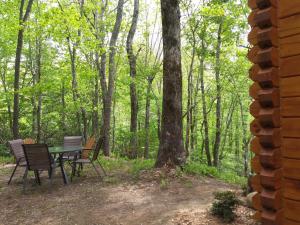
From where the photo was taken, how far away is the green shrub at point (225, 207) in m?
4.52

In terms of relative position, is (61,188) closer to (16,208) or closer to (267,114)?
(16,208)

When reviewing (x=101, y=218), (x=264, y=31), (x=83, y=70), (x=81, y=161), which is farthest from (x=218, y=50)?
(x=264, y=31)

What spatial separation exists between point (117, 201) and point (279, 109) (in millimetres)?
4289

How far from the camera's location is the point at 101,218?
209 inches

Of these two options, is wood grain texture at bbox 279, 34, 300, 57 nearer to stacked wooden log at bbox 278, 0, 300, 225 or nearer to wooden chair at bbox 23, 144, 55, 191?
stacked wooden log at bbox 278, 0, 300, 225

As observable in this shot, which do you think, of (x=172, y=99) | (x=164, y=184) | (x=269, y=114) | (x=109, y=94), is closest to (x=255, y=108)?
(x=269, y=114)

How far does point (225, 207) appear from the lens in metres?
4.59

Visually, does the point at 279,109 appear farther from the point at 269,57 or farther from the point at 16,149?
the point at 16,149

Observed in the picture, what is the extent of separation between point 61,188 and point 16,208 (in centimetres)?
127

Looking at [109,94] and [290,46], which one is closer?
[290,46]

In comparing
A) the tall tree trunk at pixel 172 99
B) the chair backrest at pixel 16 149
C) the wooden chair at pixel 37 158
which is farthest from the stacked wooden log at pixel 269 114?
the chair backrest at pixel 16 149

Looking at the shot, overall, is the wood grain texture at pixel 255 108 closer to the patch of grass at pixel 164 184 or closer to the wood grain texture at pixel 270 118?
the wood grain texture at pixel 270 118

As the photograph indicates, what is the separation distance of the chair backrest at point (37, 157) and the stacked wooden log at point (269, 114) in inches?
216

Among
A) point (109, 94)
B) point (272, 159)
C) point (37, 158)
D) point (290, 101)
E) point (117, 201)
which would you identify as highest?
point (109, 94)
